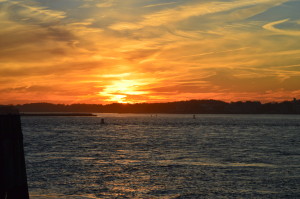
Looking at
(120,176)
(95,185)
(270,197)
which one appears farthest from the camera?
(120,176)

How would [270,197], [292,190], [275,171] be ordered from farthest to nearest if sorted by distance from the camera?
[275,171] < [292,190] < [270,197]

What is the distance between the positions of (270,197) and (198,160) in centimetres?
1690

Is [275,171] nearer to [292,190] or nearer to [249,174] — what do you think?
[249,174]

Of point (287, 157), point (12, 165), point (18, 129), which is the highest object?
point (18, 129)

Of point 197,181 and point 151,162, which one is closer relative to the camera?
point 197,181

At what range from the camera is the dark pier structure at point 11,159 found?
732 centimetres

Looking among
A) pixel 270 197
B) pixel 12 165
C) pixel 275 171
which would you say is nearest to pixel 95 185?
pixel 270 197

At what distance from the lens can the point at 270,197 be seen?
21484mm

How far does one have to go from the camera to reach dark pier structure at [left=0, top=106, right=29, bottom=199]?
24.0ft

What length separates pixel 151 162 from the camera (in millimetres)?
36812

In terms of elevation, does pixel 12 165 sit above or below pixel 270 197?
above

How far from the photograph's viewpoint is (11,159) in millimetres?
7465

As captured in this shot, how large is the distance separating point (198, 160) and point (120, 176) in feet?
41.7

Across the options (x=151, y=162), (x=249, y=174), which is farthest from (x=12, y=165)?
(x=151, y=162)
